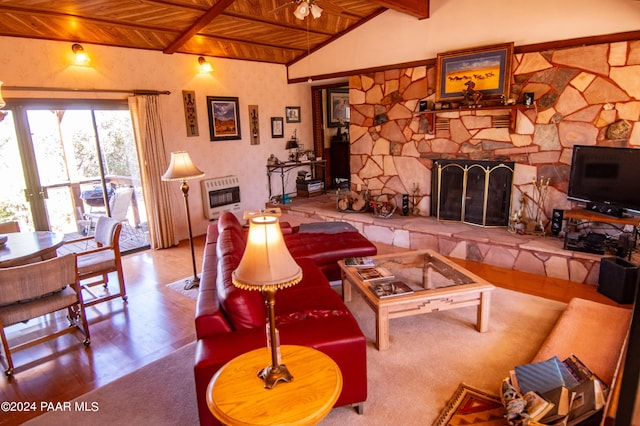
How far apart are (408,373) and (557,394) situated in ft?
2.96

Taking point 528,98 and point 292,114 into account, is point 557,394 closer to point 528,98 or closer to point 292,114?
point 528,98

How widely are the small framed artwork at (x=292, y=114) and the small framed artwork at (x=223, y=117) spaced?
113 centimetres

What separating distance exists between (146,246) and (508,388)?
16.8 ft


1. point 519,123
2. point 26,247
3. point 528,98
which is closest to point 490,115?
point 519,123

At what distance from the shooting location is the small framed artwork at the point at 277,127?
7062mm

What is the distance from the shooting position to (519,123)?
4.63 metres

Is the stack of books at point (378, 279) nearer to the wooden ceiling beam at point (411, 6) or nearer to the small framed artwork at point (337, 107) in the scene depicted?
the wooden ceiling beam at point (411, 6)

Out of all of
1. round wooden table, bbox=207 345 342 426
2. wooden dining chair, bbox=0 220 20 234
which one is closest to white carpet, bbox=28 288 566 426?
round wooden table, bbox=207 345 342 426

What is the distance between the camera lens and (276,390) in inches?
63.0

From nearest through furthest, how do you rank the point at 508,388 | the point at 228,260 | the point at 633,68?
1. the point at 508,388
2. the point at 228,260
3. the point at 633,68

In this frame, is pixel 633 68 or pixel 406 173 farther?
pixel 406 173

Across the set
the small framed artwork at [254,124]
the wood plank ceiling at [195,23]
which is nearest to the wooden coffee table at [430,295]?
the wood plank ceiling at [195,23]

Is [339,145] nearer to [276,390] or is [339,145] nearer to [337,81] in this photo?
[337,81]

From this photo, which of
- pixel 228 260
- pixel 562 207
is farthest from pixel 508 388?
pixel 562 207
